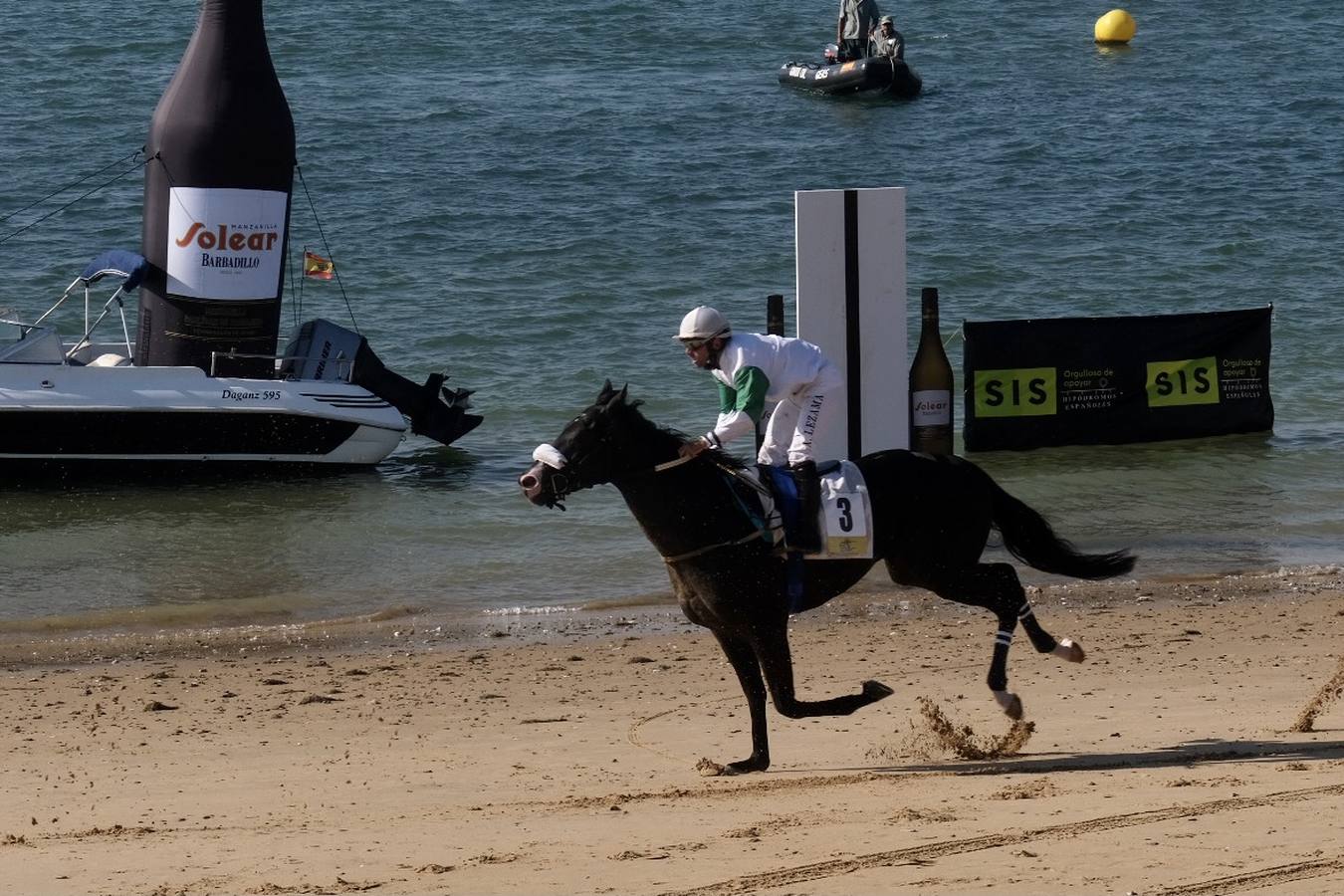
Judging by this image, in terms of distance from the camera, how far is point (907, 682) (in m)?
9.84

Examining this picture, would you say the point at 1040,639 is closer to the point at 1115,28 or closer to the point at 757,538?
the point at 757,538

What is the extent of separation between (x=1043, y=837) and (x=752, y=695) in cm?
203

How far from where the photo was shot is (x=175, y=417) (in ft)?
54.7

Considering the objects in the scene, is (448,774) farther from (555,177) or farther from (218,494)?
(555,177)

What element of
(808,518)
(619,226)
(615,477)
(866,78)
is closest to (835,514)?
(808,518)

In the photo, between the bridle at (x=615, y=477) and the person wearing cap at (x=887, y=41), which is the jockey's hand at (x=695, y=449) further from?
the person wearing cap at (x=887, y=41)

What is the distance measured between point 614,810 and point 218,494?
393 inches

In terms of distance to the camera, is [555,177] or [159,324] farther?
[555,177]

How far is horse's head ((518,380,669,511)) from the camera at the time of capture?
7.91m

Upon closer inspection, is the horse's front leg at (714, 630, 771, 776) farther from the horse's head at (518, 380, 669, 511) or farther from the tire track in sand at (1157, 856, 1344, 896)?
the tire track in sand at (1157, 856, 1344, 896)

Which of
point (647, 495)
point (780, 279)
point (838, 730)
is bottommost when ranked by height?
point (780, 279)

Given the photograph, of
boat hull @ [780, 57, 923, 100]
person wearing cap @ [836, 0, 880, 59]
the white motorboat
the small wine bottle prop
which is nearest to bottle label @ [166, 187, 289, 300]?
the white motorboat

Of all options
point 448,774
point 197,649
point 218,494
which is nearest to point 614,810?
point 448,774

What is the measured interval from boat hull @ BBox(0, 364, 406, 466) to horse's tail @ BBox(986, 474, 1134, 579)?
9.14m
